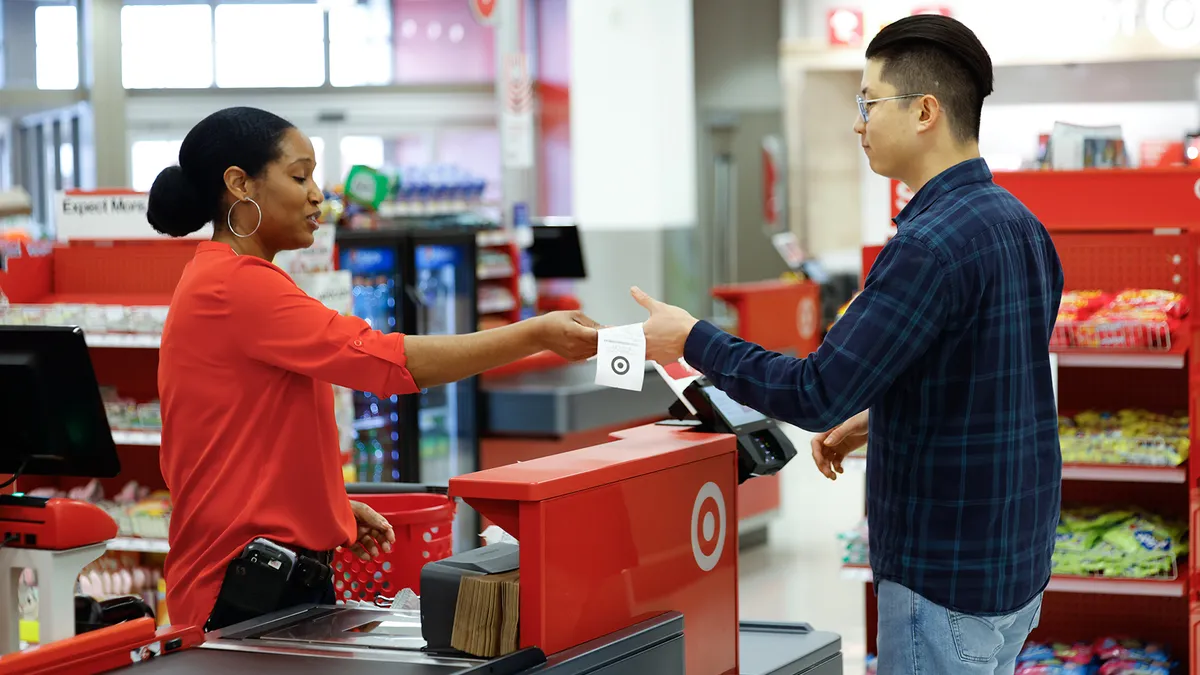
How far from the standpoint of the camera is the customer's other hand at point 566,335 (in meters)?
2.57

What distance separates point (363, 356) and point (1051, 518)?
3.95 feet

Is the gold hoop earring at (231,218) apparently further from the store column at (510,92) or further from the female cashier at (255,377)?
the store column at (510,92)

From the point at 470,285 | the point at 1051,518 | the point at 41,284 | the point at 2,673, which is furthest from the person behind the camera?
the point at 470,285

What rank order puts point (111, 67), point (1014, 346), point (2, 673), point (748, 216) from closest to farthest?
point (2, 673), point (1014, 346), point (111, 67), point (748, 216)

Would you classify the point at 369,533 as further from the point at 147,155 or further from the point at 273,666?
the point at 147,155

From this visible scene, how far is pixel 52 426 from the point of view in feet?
9.05

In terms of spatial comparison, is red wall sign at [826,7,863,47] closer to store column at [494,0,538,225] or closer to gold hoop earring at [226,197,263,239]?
store column at [494,0,538,225]

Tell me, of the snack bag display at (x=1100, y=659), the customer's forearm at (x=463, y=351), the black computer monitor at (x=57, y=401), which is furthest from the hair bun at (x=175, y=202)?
the snack bag display at (x=1100, y=659)

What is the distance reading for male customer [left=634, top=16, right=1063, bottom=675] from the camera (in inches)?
84.5

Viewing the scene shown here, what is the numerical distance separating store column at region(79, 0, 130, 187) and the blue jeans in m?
12.2

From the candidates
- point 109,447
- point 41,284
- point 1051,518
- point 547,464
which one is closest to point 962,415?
point 1051,518

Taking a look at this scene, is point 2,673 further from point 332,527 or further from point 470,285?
point 470,285

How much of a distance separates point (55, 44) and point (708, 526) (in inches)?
563

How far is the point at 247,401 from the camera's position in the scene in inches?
99.2
